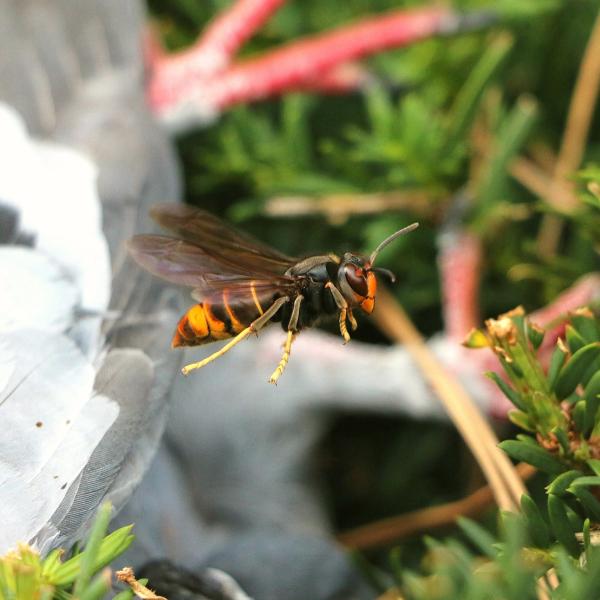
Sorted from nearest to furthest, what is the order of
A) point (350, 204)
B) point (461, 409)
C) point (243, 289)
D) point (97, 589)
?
point (97, 589) < point (243, 289) < point (461, 409) < point (350, 204)

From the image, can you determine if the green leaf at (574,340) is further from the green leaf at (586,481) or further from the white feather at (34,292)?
the white feather at (34,292)

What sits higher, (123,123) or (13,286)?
(123,123)

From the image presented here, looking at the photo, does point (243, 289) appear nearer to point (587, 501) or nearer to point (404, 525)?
point (587, 501)

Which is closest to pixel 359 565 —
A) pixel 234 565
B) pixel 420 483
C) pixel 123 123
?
pixel 234 565

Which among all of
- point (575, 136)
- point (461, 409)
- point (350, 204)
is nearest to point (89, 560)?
point (461, 409)

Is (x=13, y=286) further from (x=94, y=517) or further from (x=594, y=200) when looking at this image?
(x=594, y=200)

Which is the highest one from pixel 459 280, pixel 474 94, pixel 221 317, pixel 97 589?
pixel 474 94

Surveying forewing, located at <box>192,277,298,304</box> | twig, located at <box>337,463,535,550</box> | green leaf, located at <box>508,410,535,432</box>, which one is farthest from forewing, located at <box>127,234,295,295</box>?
twig, located at <box>337,463,535,550</box>
